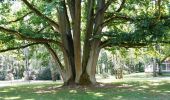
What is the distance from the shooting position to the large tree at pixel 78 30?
1988 centimetres

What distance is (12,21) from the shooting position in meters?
23.5

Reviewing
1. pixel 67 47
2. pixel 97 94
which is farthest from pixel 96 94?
pixel 67 47

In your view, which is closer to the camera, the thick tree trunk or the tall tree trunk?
the thick tree trunk

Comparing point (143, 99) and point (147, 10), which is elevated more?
point (147, 10)

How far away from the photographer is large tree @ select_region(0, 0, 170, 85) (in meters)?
19.9

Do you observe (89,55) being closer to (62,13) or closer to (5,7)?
(62,13)

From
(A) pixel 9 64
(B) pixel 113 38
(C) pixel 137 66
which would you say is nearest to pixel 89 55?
(B) pixel 113 38

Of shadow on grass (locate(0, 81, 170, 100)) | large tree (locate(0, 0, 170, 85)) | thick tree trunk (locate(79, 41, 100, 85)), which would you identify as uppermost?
large tree (locate(0, 0, 170, 85))

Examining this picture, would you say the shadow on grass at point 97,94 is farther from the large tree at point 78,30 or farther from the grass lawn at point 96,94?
the large tree at point 78,30

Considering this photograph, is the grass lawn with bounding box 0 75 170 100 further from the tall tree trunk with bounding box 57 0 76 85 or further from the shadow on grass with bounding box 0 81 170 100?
the tall tree trunk with bounding box 57 0 76 85

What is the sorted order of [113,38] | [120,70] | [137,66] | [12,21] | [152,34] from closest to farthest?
[152,34], [113,38], [12,21], [120,70], [137,66]

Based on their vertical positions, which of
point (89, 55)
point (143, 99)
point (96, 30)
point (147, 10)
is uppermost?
point (147, 10)

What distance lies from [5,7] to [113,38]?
8.37 meters

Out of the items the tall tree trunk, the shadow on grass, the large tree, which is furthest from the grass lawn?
the tall tree trunk
